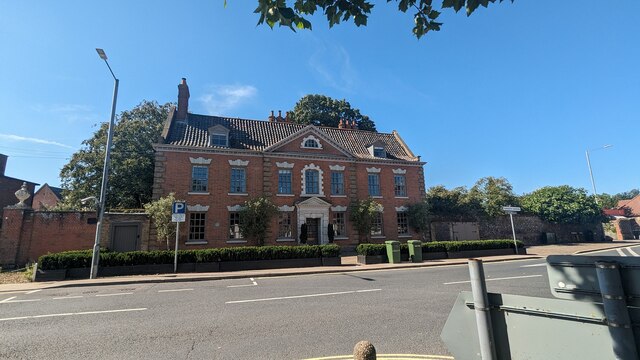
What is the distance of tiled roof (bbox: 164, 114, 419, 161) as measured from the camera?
24.2m

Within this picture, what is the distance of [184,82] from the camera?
26188mm

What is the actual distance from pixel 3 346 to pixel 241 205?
1764 centimetres

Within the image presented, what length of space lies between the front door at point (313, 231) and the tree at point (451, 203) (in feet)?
43.2

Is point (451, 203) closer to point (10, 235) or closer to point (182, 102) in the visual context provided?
point (182, 102)

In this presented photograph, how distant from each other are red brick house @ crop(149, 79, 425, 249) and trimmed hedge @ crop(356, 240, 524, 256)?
576 cm

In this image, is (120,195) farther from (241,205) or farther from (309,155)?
(309,155)

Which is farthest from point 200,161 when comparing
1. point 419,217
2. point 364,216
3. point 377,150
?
point 419,217

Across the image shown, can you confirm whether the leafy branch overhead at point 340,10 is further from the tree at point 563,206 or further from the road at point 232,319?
the tree at point 563,206

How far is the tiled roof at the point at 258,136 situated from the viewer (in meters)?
Answer: 24.2

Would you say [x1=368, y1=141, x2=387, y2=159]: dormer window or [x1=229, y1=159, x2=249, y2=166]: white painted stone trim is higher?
[x1=368, y1=141, x2=387, y2=159]: dormer window

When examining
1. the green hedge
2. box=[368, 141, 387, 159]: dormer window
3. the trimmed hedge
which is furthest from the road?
box=[368, 141, 387, 159]: dormer window

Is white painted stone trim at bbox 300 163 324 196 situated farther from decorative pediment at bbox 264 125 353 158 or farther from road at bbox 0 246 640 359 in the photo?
road at bbox 0 246 640 359

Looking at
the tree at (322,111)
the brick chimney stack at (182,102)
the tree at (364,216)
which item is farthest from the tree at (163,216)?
the tree at (322,111)

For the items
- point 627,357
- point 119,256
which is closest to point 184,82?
point 119,256
